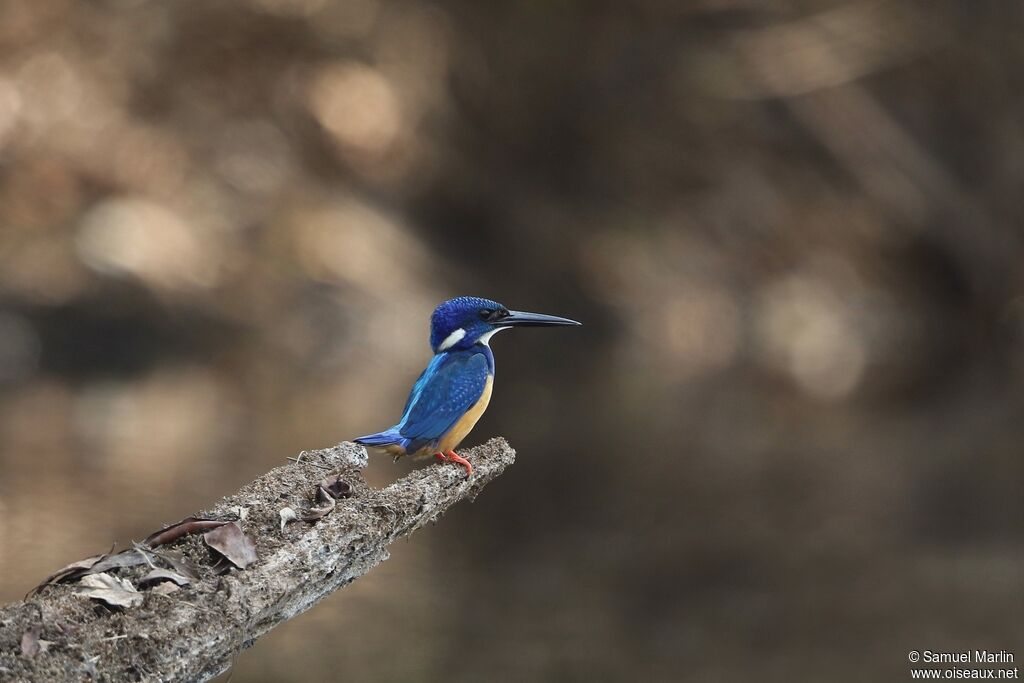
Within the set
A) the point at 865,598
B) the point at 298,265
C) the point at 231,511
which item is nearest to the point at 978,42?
the point at 298,265

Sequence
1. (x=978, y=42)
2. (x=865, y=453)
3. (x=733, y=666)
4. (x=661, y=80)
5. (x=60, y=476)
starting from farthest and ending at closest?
1. (x=661, y=80)
2. (x=978, y=42)
3. (x=865, y=453)
4. (x=60, y=476)
5. (x=733, y=666)

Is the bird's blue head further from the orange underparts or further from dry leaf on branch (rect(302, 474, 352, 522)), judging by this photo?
dry leaf on branch (rect(302, 474, 352, 522))

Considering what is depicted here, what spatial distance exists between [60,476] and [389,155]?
14.8m

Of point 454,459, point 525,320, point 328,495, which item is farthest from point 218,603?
point 525,320

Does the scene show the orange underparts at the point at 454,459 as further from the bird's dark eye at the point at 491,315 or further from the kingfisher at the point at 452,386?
the bird's dark eye at the point at 491,315

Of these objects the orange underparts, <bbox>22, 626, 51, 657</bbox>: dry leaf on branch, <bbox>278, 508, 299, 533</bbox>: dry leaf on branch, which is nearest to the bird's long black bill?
the orange underparts

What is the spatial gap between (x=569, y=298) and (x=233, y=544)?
21.7 metres

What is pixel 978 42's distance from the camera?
2219 centimetres

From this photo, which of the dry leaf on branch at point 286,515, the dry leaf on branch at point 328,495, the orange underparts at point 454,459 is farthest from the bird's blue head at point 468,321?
the dry leaf on branch at point 286,515

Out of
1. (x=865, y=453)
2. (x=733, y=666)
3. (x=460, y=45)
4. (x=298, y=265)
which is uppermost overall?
(x=460, y=45)

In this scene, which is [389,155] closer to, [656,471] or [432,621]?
[656,471]

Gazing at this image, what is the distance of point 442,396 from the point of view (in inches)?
122

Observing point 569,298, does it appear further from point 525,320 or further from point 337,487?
point 337,487

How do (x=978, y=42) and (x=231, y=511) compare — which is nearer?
(x=231, y=511)
